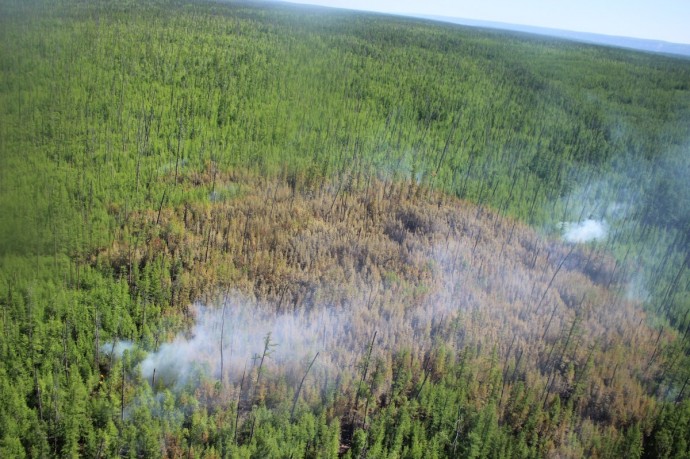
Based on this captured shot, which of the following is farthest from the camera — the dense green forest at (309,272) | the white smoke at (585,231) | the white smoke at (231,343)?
the white smoke at (585,231)

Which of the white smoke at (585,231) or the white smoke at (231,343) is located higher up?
the white smoke at (585,231)

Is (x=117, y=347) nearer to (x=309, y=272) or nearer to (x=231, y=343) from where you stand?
(x=231, y=343)

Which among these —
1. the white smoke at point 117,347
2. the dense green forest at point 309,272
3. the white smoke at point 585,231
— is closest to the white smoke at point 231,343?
the dense green forest at point 309,272

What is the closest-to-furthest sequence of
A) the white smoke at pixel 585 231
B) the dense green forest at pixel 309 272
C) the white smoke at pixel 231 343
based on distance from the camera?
the dense green forest at pixel 309 272, the white smoke at pixel 231 343, the white smoke at pixel 585 231

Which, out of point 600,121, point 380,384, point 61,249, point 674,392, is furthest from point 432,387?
point 600,121

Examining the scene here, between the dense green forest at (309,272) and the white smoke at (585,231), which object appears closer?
the dense green forest at (309,272)

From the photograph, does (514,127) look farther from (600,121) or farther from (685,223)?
(685,223)

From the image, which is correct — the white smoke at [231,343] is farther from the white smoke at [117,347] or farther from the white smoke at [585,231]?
the white smoke at [585,231]

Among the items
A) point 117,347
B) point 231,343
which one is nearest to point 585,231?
point 231,343
